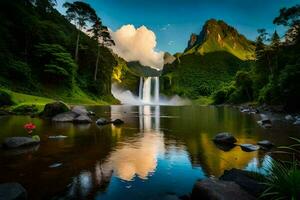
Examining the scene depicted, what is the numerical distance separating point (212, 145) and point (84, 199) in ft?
31.8

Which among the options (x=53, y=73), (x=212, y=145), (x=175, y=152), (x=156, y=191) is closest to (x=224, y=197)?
(x=156, y=191)

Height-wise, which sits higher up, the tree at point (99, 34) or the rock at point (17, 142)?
the tree at point (99, 34)

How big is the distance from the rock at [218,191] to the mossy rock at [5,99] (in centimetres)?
3273

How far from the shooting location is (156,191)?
812 cm

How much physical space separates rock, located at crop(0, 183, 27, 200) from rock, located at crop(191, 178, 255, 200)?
173 inches

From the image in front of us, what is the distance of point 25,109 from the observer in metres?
33.5

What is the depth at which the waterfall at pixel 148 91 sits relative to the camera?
438 ft

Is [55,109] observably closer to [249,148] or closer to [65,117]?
[65,117]

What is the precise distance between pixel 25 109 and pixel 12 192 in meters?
29.4

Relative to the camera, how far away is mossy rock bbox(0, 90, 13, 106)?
33.8 m

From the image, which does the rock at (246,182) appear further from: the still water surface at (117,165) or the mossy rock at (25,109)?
the mossy rock at (25,109)

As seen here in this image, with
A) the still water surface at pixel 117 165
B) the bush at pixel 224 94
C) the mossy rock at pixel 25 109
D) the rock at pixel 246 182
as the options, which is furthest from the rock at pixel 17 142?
the bush at pixel 224 94

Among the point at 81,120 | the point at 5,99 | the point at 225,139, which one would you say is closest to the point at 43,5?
the point at 5,99

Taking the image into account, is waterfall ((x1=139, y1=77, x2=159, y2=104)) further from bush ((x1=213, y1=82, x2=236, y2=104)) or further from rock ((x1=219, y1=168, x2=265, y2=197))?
rock ((x1=219, y1=168, x2=265, y2=197))
